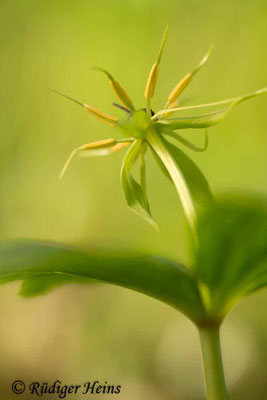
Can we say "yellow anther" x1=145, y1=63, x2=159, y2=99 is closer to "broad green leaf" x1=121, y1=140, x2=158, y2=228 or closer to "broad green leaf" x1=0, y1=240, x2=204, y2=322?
"broad green leaf" x1=121, y1=140, x2=158, y2=228

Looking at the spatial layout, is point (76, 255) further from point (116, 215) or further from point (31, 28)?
point (31, 28)

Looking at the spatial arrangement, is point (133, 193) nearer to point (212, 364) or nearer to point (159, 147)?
point (159, 147)

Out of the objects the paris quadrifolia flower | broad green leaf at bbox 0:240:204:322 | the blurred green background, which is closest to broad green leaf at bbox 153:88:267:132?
the paris quadrifolia flower

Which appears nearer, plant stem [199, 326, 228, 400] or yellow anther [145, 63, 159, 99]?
plant stem [199, 326, 228, 400]

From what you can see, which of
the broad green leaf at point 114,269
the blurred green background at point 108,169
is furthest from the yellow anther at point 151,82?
the blurred green background at point 108,169

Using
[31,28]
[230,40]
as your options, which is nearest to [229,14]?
[230,40]

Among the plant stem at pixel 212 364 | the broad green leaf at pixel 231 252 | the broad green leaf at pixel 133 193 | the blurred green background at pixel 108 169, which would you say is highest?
the blurred green background at pixel 108 169

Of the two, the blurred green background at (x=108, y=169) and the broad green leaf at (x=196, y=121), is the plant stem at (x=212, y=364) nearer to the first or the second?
the broad green leaf at (x=196, y=121)
